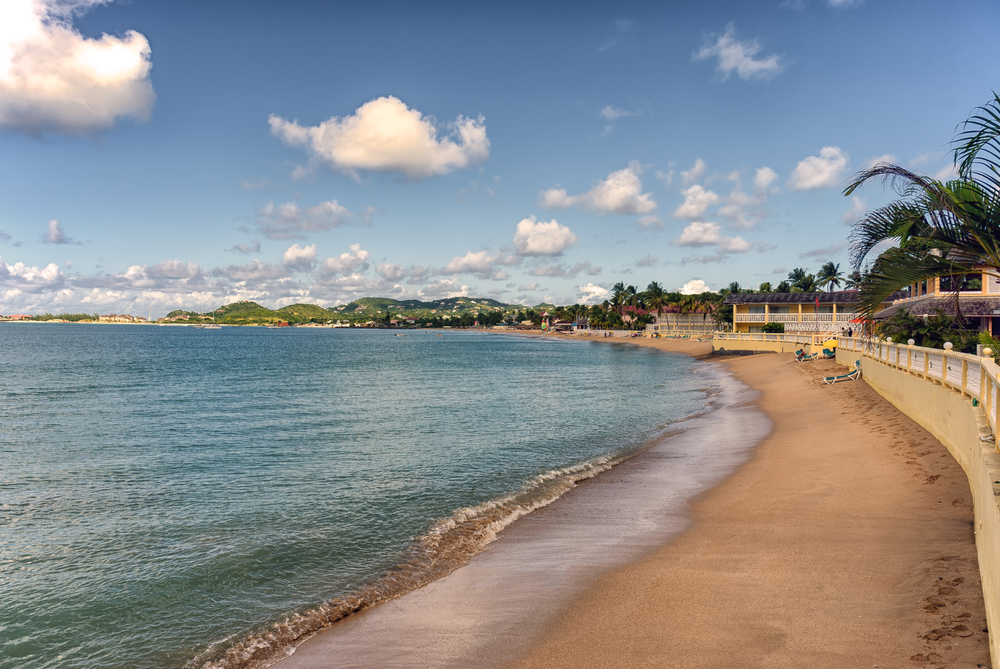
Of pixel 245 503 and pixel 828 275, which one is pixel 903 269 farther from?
pixel 828 275

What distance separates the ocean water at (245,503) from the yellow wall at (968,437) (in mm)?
6841

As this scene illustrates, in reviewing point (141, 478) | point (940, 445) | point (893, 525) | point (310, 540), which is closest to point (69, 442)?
point (141, 478)

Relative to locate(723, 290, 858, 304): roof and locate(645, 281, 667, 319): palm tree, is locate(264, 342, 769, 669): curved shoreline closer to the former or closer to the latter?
locate(723, 290, 858, 304): roof

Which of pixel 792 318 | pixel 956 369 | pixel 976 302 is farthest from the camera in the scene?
pixel 792 318

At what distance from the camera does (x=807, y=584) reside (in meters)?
7.10

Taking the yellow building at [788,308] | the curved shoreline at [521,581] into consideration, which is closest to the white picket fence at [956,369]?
the curved shoreline at [521,581]

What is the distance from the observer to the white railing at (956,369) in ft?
25.8

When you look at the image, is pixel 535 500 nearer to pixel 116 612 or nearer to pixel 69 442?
pixel 116 612

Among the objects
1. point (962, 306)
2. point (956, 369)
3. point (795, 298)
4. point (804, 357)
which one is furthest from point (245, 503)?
point (795, 298)

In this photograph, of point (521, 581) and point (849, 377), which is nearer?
point (521, 581)

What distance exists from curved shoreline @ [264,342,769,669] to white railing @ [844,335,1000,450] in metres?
4.89

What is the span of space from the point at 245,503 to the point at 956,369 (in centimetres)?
1530

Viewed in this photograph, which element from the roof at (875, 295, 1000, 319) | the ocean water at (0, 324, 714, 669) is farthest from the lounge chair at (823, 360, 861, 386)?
the ocean water at (0, 324, 714, 669)

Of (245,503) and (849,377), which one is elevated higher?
(849,377)
